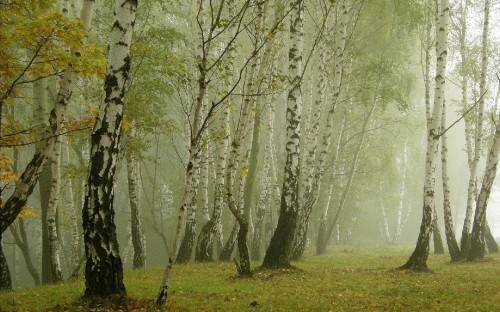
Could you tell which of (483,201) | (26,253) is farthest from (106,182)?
(26,253)

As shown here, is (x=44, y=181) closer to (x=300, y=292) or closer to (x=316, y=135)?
(x=300, y=292)

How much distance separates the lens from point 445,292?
9.43 metres

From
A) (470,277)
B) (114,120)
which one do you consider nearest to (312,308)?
(114,120)

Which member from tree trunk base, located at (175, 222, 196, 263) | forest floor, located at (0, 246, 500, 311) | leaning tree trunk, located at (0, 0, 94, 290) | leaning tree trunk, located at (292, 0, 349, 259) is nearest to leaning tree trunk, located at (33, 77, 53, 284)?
leaning tree trunk, located at (0, 0, 94, 290)

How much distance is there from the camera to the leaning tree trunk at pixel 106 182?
693 centimetres

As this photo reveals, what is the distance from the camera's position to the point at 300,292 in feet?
31.3

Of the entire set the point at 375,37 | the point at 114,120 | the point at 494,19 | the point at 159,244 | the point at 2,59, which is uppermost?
the point at 494,19

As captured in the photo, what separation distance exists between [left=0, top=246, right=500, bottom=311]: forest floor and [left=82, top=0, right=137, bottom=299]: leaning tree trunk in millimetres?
488

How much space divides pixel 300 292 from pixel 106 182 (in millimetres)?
5118

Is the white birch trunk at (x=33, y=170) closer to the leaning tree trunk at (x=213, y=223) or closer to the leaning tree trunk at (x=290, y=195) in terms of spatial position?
the leaning tree trunk at (x=290, y=195)

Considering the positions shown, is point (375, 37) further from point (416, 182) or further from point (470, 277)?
point (416, 182)

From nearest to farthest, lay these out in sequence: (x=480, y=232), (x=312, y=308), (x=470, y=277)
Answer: (x=312, y=308) < (x=470, y=277) < (x=480, y=232)

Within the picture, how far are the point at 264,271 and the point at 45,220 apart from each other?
6.86 metres

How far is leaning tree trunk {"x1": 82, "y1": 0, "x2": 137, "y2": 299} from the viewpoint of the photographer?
693 cm
